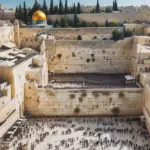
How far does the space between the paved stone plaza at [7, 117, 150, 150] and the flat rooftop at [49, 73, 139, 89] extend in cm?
388

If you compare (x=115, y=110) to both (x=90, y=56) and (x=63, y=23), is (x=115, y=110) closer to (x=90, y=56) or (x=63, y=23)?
(x=90, y=56)

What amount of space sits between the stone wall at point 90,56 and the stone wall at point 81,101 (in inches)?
321

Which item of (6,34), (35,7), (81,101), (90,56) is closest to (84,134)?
(81,101)

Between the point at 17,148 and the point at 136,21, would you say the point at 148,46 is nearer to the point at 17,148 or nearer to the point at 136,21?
the point at 136,21

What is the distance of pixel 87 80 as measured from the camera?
3047 cm

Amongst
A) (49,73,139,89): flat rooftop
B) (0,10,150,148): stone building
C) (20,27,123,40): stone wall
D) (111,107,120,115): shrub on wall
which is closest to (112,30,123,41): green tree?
(0,10,150,148): stone building

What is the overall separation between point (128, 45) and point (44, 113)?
11.5 meters

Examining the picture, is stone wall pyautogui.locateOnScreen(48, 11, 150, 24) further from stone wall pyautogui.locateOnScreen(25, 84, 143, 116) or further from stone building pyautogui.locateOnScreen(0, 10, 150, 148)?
stone wall pyautogui.locateOnScreen(25, 84, 143, 116)

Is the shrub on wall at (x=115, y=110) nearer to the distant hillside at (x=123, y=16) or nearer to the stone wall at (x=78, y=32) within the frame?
the stone wall at (x=78, y=32)

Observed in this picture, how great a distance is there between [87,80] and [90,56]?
136 inches

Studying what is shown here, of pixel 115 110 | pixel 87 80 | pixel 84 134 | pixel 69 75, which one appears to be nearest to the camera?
pixel 84 134

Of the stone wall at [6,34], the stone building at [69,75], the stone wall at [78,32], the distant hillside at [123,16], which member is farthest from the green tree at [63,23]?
the stone wall at [6,34]

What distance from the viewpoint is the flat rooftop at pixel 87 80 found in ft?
92.9

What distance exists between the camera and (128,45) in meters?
33.2
